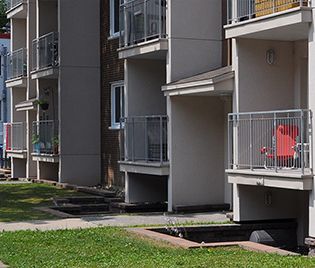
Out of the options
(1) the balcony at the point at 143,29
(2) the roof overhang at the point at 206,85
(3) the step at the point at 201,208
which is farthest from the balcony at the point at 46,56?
(3) the step at the point at 201,208

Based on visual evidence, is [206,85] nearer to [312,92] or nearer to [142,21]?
[312,92]

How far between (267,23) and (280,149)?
2.58m

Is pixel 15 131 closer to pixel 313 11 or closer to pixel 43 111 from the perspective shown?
pixel 43 111

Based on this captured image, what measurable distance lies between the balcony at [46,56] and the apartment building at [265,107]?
499 inches

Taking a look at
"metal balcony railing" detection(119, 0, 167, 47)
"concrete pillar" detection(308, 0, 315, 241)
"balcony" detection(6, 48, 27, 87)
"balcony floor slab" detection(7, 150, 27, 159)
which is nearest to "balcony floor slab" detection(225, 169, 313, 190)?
"concrete pillar" detection(308, 0, 315, 241)

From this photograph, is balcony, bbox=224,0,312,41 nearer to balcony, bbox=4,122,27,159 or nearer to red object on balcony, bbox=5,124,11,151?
balcony, bbox=4,122,27,159

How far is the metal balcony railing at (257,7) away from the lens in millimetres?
15086

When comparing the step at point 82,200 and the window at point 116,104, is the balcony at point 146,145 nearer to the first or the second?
the step at point 82,200

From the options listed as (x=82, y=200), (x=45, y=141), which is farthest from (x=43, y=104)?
(x=82, y=200)

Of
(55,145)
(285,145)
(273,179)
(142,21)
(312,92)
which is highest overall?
(142,21)

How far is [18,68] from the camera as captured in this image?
1420 inches

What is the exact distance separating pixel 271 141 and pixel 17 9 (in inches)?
871

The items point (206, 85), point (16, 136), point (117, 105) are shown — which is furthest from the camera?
point (16, 136)

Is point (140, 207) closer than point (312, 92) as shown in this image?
No
